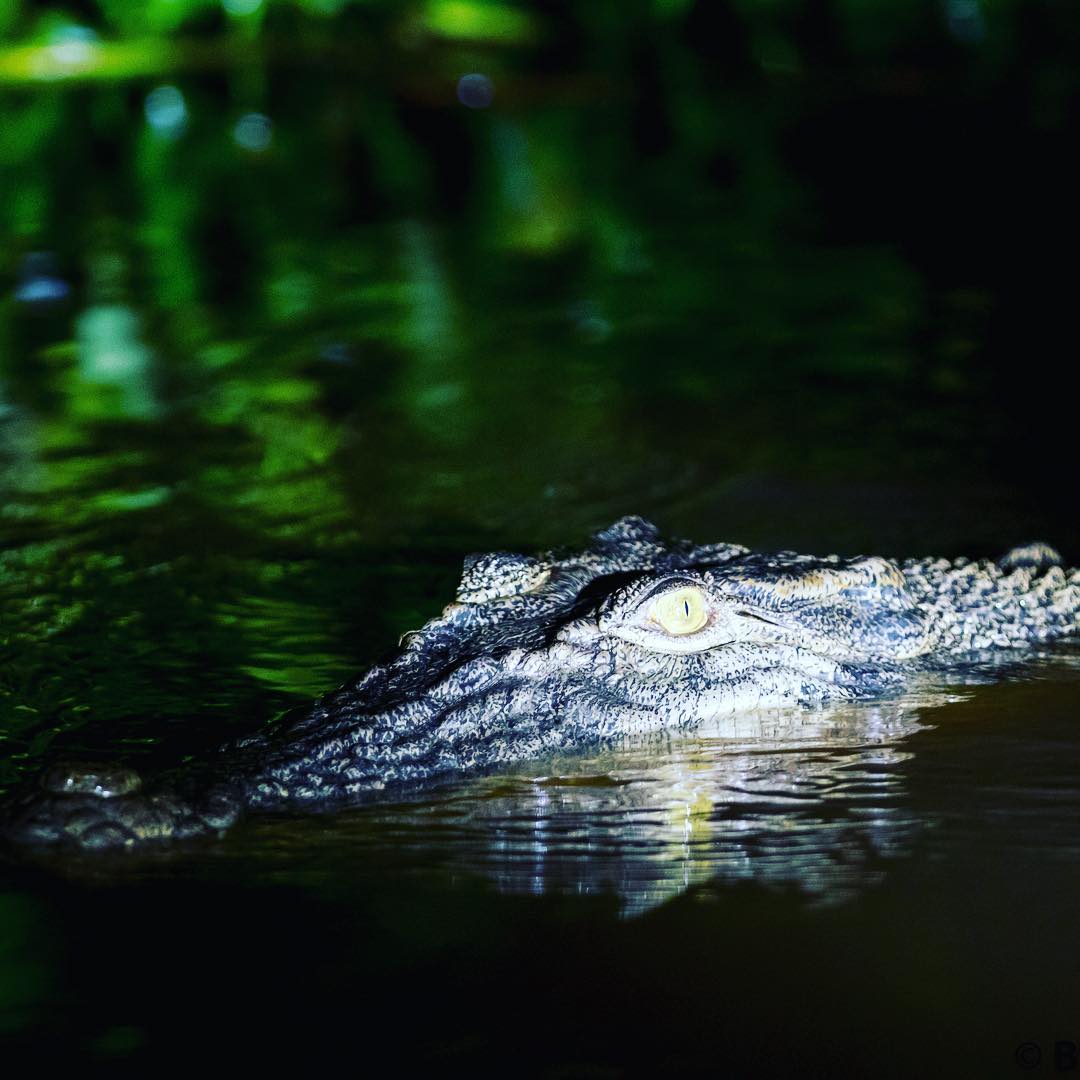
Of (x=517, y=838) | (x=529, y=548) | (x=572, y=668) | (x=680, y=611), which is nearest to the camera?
(x=517, y=838)

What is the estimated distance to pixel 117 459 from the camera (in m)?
7.34

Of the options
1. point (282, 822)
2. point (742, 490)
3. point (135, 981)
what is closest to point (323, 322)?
point (742, 490)

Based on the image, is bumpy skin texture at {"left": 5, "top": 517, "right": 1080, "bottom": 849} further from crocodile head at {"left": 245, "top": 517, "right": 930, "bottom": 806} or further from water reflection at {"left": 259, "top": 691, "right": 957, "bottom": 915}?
water reflection at {"left": 259, "top": 691, "right": 957, "bottom": 915}

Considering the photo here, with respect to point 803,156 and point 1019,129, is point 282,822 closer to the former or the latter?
point 803,156

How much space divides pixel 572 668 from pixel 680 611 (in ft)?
1.22

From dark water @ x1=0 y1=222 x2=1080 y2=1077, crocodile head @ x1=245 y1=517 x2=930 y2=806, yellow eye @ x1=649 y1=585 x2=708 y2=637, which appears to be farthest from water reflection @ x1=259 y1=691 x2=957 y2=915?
yellow eye @ x1=649 y1=585 x2=708 y2=637

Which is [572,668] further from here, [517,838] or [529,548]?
[529,548]

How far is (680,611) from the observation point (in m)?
4.46

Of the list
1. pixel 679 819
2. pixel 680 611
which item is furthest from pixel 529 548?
pixel 679 819

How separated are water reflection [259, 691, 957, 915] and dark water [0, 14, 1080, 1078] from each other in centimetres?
1

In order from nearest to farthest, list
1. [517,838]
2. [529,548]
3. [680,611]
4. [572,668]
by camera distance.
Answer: [517,838]
[572,668]
[680,611]
[529,548]

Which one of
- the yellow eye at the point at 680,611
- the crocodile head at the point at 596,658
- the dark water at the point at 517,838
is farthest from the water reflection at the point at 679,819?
the yellow eye at the point at 680,611

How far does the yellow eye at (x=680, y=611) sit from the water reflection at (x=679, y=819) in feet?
1.00

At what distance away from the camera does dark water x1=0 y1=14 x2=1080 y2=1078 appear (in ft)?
10.5
